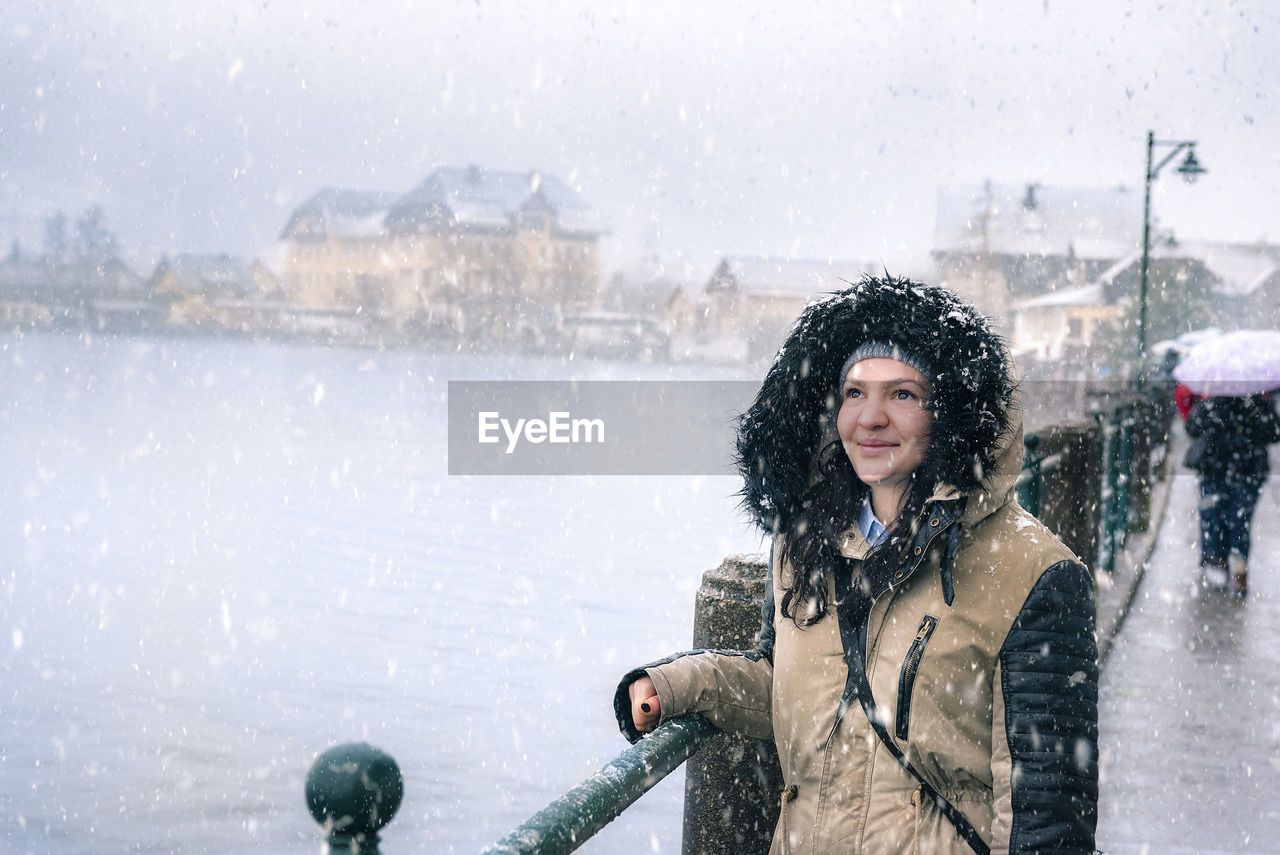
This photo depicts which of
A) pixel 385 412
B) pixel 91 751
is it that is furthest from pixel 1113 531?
pixel 385 412

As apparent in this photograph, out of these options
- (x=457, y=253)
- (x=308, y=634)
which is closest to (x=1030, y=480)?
(x=308, y=634)

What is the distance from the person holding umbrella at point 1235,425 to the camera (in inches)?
338

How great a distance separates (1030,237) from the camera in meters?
111

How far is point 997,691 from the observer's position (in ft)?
6.43

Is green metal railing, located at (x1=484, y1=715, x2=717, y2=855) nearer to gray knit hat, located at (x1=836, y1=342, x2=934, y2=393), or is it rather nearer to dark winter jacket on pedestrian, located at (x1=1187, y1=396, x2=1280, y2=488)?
gray knit hat, located at (x1=836, y1=342, x2=934, y2=393)

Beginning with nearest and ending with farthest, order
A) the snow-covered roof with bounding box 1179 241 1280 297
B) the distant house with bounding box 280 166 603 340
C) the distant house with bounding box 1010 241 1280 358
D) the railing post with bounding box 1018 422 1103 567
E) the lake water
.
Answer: the railing post with bounding box 1018 422 1103 567 → the lake water → the distant house with bounding box 1010 241 1280 358 → the snow-covered roof with bounding box 1179 241 1280 297 → the distant house with bounding box 280 166 603 340

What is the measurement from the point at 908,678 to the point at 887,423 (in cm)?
44

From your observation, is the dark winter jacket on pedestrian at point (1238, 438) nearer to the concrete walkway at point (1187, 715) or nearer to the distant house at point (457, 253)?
the concrete walkway at point (1187, 715)

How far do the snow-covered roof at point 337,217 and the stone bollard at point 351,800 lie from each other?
502 feet

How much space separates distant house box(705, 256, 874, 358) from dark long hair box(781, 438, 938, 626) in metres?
118

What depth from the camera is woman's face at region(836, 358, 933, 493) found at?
2.18 m
